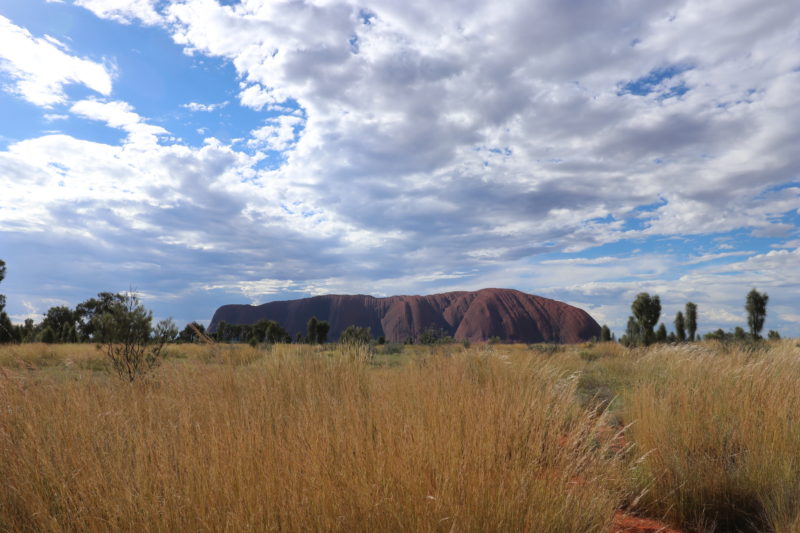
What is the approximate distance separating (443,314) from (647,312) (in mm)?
69737

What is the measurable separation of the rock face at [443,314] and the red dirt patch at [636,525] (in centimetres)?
8725

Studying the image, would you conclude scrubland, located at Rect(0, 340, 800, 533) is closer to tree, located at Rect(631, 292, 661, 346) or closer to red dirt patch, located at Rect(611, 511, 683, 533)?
red dirt patch, located at Rect(611, 511, 683, 533)

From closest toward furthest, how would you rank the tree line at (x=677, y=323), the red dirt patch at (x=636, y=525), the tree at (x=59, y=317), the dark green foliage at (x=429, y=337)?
1. the red dirt patch at (x=636, y=525)
2. the dark green foliage at (x=429, y=337)
3. the tree line at (x=677, y=323)
4. the tree at (x=59, y=317)

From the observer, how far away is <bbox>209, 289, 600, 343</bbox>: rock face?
94125 millimetres

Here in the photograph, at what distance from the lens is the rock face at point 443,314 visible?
309 feet

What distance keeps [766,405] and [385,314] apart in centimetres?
10175

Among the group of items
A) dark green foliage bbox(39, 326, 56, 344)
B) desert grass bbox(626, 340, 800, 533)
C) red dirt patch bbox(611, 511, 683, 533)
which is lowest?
red dirt patch bbox(611, 511, 683, 533)

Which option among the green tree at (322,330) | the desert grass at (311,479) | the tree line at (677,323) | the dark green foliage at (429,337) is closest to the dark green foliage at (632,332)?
the tree line at (677,323)

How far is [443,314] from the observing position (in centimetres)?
10644

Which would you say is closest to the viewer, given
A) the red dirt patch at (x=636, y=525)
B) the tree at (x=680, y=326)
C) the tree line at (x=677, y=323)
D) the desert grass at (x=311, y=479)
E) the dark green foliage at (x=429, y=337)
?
the desert grass at (x=311, y=479)

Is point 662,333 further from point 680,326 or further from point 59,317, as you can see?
point 59,317

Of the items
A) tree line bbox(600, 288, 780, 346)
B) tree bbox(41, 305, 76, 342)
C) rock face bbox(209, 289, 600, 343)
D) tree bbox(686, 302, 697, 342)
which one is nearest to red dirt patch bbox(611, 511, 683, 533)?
tree line bbox(600, 288, 780, 346)

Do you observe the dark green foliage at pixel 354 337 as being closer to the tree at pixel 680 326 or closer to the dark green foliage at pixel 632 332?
the dark green foliage at pixel 632 332

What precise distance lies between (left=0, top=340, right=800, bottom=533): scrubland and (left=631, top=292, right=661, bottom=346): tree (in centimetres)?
3363
